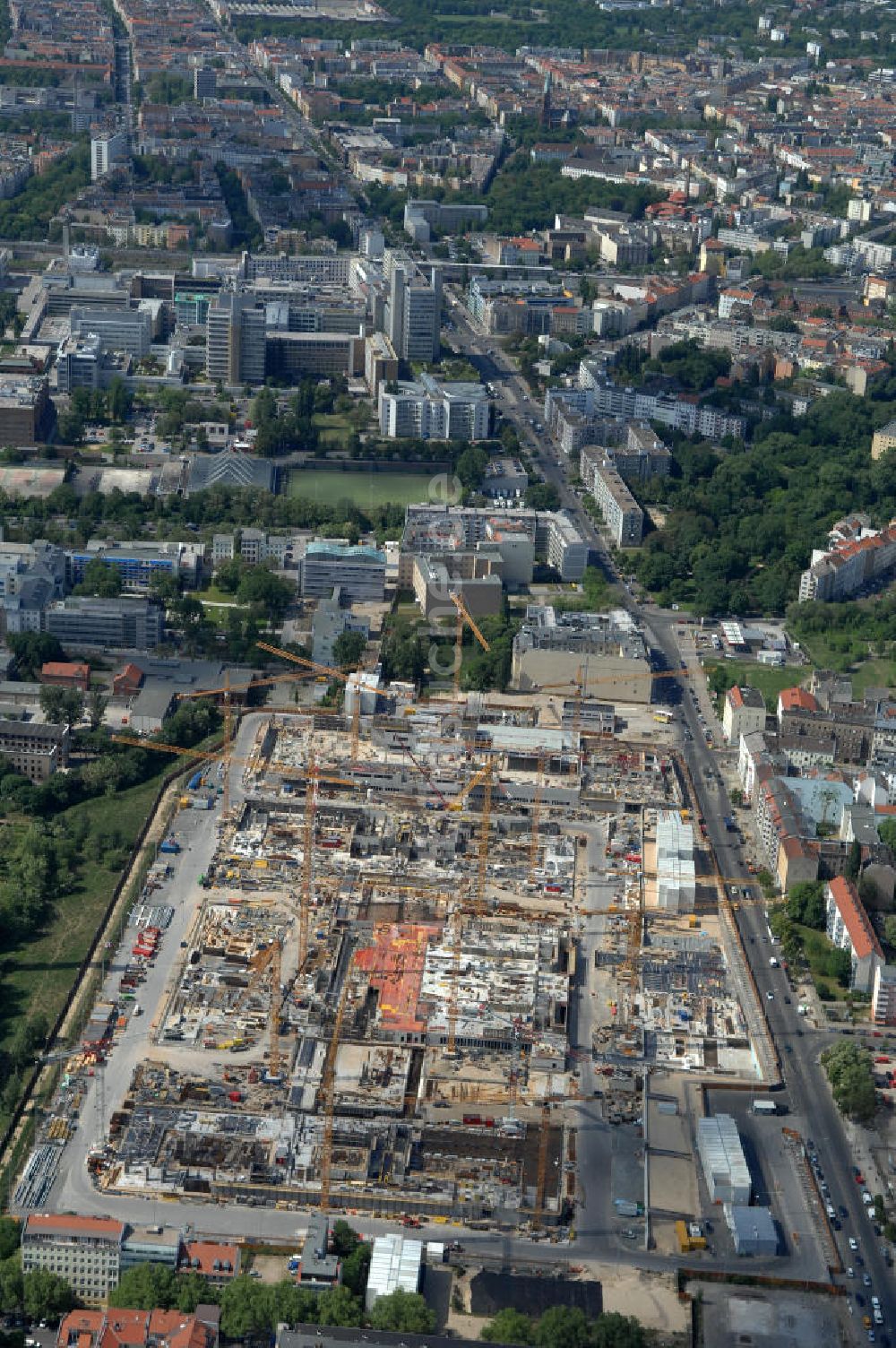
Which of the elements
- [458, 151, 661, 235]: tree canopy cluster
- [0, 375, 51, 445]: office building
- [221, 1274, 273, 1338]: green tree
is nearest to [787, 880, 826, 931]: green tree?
[221, 1274, 273, 1338]: green tree

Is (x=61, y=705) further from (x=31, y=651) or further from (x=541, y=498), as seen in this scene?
(x=541, y=498)

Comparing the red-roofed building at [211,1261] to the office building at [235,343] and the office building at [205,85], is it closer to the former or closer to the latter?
the office building at [235,343]

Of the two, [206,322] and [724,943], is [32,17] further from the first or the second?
[724,943]

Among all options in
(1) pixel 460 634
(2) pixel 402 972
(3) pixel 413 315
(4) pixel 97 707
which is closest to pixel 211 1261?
(2) pixel 402 972

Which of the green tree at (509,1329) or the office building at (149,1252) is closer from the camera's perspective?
the green tree at (509,1329)

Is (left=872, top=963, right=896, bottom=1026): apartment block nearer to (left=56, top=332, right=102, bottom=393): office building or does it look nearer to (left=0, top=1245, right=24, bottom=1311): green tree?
(left=0, top=1245, right=24, bottom=1311): green tree

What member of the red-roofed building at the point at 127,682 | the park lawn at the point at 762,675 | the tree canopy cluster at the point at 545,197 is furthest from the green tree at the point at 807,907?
the tree canopy cluster at the point at 545,197

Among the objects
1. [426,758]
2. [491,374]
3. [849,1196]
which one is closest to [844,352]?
[491,374]
